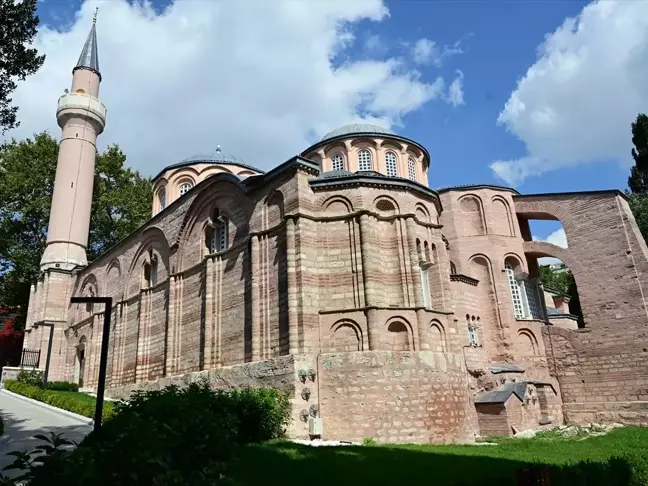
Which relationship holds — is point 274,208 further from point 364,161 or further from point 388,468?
point 388,468

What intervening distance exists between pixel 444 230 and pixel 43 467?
720 inches

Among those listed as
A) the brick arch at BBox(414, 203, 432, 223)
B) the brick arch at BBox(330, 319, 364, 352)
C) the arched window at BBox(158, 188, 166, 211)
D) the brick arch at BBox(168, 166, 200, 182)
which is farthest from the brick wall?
the arched window at BBox(158, 188, 166, 211)

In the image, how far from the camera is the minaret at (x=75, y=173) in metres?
26.3

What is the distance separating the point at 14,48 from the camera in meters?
9.95

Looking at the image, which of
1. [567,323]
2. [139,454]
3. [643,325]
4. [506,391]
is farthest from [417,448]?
[567,323]

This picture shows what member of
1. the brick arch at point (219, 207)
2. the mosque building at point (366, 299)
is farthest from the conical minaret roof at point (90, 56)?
the brick arch at point (219, 207)

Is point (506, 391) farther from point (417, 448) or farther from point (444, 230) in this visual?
point (444, 230)

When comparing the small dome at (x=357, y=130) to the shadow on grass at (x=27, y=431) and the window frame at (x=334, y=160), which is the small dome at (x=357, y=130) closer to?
the window frame at (x=334, y=160)

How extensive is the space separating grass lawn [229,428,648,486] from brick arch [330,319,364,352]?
9.79 feet

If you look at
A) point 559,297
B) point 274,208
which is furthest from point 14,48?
point 559,297

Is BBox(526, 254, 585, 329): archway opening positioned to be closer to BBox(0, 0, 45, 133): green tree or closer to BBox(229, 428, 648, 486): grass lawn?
BBox(229, 428, 648, 486): grass lawn

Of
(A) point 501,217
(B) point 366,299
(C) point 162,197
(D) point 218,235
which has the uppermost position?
(C) point 162,197

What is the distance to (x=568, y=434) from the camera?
49.3 feet

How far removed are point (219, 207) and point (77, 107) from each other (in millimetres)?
16655
